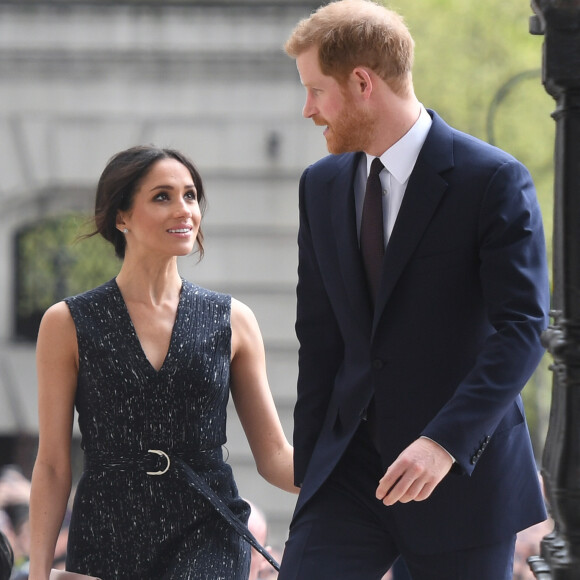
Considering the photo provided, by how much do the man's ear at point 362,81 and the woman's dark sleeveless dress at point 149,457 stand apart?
124 centimetres

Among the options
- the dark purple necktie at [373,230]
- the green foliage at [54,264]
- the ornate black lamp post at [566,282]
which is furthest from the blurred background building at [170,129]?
the ornate black lamp post at [566,282]

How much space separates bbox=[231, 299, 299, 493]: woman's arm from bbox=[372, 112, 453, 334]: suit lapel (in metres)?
1.09

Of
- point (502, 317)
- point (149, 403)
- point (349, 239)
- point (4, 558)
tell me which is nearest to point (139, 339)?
point (149, 403)

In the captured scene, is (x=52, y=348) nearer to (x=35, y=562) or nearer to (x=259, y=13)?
(x=35, y=562)

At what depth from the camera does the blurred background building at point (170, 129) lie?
12266 mm

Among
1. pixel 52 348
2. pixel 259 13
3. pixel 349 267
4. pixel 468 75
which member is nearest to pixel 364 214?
pixel 349 267

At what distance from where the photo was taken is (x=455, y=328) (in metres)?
3.58

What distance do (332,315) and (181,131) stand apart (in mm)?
8831

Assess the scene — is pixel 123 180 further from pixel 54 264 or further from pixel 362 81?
pixel 54 264

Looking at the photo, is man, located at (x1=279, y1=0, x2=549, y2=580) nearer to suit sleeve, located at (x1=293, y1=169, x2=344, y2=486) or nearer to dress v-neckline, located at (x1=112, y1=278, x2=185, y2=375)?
suit sleeve, located at (x1=293, y1=169, x2=344, y2=486)

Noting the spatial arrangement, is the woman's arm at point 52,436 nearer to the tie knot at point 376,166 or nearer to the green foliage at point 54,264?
the tie knot at point 376,166

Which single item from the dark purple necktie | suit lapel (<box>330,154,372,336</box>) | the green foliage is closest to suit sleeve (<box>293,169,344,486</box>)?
suit lapel (<box>330,154,372,336</box>)

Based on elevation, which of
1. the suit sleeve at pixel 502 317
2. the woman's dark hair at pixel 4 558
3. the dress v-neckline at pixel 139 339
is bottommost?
the woman's dark hair at pixel 4 558

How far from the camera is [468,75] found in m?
13.3
